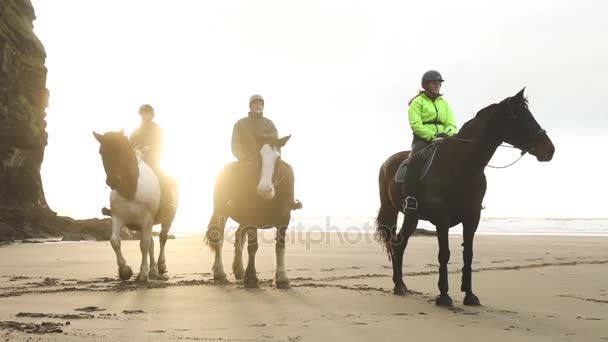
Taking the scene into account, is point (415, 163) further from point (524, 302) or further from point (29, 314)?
point (29, 314)

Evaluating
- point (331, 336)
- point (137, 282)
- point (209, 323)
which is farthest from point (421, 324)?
point (137, 282)

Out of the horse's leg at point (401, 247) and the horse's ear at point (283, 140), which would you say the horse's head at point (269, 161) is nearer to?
the horse's ear at point (283, 140)

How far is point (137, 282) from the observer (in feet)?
31.6

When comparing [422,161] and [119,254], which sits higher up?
[422,161]

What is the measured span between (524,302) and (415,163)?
2239mm

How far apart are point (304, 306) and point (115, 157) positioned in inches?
162

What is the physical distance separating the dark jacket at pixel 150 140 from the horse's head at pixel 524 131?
6171 millimetres

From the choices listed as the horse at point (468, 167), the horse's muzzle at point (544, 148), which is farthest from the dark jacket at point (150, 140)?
the horse's muzzle at point (544, 148)

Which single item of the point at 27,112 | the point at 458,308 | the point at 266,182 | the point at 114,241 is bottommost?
the point at 458,308

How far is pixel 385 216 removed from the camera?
384 inches

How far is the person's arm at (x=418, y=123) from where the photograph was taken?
8.66 metres

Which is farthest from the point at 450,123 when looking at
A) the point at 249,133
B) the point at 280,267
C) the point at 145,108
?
the point at 145,108

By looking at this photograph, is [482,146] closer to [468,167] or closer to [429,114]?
[468,167]

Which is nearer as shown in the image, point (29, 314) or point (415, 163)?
point (29, 314)
